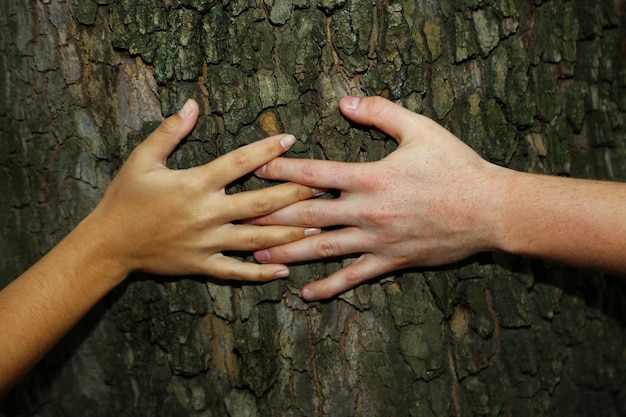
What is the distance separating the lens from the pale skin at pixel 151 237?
5.32 feet

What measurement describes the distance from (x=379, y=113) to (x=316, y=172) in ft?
0.74

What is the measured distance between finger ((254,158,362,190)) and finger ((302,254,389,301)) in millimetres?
220

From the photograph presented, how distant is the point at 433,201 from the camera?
1.62 metres

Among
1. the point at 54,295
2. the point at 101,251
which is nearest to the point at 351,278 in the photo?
the point at 101,251

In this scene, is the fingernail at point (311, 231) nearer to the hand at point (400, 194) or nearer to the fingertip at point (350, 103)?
the hand at point (400, 194)

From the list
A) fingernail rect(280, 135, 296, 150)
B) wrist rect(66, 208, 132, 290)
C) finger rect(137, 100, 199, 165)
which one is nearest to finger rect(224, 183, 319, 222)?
fingernail rect(280, 135, 296, 150)

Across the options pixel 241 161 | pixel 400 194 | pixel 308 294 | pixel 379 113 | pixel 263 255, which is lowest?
pixel 308 294

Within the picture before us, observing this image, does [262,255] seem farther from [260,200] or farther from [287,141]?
[287,141]

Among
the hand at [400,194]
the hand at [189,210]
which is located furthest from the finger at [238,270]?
the hand at [400,194]

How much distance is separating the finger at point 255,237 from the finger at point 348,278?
0.52 feet

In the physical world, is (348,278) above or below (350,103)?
below

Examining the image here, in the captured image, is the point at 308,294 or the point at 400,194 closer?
the point at 400,194

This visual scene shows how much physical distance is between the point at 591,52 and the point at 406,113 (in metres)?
0.77

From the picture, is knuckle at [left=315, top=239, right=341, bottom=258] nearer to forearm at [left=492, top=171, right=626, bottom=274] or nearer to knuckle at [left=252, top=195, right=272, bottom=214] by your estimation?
knuckle at [left=252, top=195, right=272, bottom=214]
